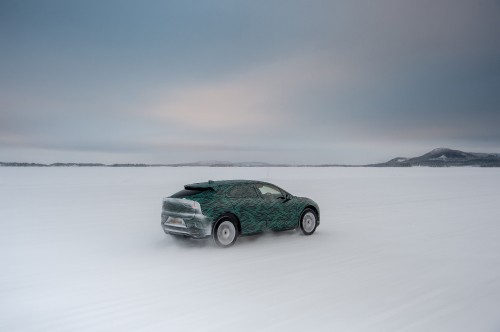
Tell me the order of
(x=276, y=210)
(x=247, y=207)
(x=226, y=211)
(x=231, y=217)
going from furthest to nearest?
(x=276, y=210)
(x=247, y=207)
(x=231, y=217)
(x=226, y=211)

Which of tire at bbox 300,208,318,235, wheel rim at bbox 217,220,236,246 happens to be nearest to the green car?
wheel rim at bbox 217,220,236,246

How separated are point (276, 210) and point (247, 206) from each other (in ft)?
2.96

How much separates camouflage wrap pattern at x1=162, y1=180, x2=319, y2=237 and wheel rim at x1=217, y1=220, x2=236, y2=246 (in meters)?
0.22

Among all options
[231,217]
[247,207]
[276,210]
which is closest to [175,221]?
[231,217]

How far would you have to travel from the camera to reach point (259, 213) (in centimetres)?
943

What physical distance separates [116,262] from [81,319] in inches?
114

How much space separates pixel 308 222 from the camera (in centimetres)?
1047

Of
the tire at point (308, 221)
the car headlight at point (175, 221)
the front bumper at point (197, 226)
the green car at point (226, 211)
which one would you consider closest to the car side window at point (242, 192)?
the green car at point (226, 211)

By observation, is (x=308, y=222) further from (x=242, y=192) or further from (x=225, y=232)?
(x=225, y=232)

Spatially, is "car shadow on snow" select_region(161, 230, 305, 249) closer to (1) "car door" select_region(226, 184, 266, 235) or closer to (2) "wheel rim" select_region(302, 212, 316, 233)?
(2) "wheel rim" select_region(302, 212, 316, 233)

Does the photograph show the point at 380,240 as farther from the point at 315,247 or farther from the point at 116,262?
the point at 116,262

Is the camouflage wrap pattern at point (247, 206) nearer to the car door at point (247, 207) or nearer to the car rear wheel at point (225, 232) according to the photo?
the car door at point (247, 207)

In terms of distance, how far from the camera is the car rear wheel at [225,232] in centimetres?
880

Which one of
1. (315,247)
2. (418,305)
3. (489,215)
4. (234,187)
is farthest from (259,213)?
(489,215)
